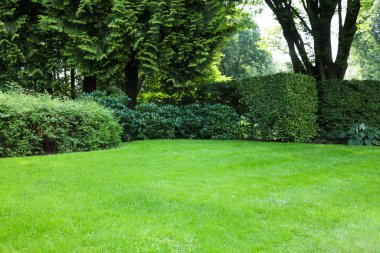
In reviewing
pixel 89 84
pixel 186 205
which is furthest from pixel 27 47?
pixel 186 205

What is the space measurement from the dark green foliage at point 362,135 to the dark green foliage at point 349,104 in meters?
0.32

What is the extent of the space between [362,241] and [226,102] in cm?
1056

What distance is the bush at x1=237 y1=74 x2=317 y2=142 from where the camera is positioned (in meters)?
11.5

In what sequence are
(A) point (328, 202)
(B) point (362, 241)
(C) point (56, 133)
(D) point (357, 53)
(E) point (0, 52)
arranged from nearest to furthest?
(B) point (362, 241)
(A) point (328, 202)
(C) point (56, 133)
(E) point (0, 52)
(D) point (357, 53)

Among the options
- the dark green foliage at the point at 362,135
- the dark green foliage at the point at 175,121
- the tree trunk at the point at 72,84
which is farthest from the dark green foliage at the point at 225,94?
the tree trunk at the point at 72,84

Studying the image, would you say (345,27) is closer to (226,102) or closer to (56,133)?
(226,102)

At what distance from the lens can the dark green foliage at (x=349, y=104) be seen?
12.2m

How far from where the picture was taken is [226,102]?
13.9 meters

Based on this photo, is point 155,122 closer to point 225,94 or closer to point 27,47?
point 225,94

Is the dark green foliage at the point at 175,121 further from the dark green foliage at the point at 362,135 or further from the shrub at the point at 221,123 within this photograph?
the dark green foliage at the point at 362,135

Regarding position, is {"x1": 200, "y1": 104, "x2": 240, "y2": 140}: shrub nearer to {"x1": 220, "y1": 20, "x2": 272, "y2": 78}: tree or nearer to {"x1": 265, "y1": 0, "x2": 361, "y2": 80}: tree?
{"x1": 265, "y1": 0, "x2": 361, "y2": 80}: tree

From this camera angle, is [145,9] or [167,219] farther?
[145,9]

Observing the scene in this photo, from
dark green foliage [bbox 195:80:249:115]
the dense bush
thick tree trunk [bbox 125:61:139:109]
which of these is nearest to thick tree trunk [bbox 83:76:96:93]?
thick tree trunk [bbox 125:61:139:109]

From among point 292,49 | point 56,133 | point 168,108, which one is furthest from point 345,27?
point 56,133
